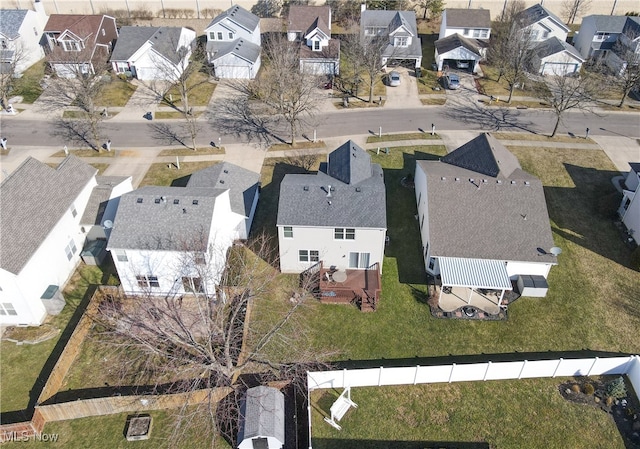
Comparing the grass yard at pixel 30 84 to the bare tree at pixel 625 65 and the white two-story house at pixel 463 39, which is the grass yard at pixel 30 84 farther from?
the bare tree at pixel 625 65

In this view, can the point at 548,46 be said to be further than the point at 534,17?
No

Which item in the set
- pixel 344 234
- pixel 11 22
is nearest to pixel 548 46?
pixel 344 234

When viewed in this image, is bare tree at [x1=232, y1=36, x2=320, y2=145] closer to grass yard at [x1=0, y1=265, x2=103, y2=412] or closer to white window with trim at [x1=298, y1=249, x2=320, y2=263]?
white window with trim at [x1=298, y1=249, x2=320, y2=263]

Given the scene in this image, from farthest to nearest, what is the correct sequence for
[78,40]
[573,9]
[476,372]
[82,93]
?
[573,9], [78,40], [82,93], [476,372]

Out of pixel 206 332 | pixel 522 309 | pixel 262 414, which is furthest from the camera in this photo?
pixel 522 309

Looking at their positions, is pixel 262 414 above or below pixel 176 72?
below

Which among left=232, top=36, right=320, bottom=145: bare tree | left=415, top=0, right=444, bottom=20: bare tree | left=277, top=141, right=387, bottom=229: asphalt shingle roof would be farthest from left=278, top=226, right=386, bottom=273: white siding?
left=415, top=0, right=444, bottom=20: bare tree

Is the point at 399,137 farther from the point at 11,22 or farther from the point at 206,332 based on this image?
the point at 11,22
